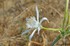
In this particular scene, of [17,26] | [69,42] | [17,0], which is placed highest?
[17,0]

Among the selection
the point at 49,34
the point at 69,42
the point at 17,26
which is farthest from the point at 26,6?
the point at 69,42

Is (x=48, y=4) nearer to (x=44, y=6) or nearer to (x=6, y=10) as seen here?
(x=44, y=6)

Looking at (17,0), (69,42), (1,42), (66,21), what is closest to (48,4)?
(17,0)

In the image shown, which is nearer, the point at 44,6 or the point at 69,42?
the point at 69,42

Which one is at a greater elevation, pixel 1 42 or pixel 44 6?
pixel 44 6

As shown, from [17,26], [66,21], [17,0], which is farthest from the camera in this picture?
[17,0]

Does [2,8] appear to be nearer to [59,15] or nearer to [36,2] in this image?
[36,2]

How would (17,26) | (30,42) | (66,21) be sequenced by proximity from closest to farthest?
1. (66,21)
2. (30,42)
3. (17,26)
